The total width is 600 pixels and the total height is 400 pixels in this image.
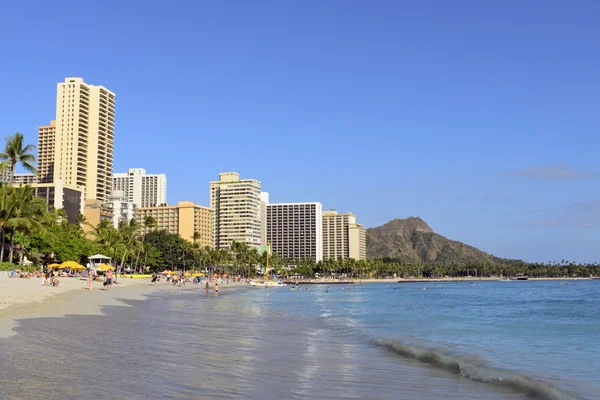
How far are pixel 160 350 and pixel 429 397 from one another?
6.84 meters

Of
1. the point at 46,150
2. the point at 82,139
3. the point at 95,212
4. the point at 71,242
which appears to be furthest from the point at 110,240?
the point at 46,150

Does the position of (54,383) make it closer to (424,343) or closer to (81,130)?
(424,343)

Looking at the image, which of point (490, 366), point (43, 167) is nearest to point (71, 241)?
point (490, 366)

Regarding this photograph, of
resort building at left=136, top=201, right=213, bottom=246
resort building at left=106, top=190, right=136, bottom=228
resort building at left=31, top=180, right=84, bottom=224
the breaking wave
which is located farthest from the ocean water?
resort building at left=136, top=201, right=213, bottom=246

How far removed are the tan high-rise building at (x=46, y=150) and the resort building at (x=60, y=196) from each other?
37472mm

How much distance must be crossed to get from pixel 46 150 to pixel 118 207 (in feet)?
101

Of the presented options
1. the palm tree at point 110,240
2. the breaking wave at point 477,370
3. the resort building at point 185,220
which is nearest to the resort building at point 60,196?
the palm tree at point 110,240

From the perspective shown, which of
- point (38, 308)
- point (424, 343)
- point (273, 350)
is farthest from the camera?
point (38, 308)

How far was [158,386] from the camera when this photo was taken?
9.04 meters

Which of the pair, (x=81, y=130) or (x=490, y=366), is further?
(x=81, y=130)

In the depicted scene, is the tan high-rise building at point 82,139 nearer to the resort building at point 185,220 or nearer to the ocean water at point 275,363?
the resort building at point 185,220

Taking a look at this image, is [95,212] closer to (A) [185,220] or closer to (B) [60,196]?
(B) [60,196]

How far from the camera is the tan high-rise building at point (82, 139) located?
512ft

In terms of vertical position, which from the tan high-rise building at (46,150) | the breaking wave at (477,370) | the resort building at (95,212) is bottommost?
the breaking wave at (477,370)
